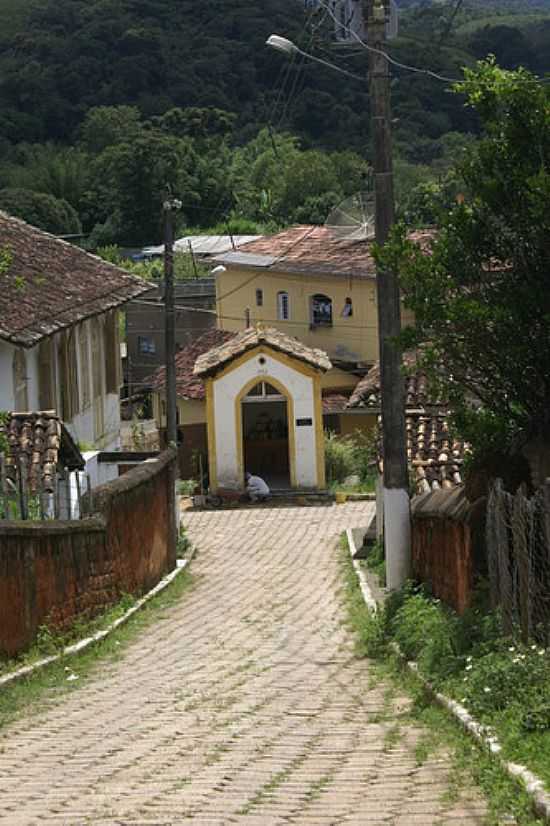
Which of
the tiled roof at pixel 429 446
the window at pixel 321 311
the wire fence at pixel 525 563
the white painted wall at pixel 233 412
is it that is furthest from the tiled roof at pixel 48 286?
the window at pixel 321 311

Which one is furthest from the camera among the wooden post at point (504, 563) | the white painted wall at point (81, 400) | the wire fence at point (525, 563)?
the white painted wall at point (81, 400)

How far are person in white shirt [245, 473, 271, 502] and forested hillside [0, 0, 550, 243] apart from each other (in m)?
26.9

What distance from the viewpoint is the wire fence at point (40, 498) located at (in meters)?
16.0

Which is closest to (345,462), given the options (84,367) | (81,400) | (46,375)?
(84,367)

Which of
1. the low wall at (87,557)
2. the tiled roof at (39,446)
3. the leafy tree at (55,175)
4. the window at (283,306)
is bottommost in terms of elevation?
the low wall at (87,557)

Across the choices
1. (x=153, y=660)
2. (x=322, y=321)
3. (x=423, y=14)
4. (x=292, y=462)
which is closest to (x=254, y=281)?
(x=322, y=321)

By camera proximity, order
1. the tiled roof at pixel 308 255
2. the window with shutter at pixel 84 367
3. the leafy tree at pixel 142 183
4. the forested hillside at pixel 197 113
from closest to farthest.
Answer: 1. the window with shutter at pixel 84 367
2. the tiled roof at pixel 308 255
3. the leafy tree at pixel 142 183
4. the forested hillside at pixel 197 113

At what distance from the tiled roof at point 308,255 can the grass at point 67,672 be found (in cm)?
2694

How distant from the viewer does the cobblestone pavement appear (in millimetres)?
8508

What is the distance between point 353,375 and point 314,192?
32583 mm

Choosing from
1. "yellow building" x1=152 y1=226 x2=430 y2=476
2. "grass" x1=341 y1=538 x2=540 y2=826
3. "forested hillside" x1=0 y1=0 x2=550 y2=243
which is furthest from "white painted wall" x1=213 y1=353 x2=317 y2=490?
"forested hillside" x1=0 y1=0 x2=550 y2=243

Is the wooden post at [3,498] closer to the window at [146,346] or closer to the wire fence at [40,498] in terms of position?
the wire fence at [40,498]

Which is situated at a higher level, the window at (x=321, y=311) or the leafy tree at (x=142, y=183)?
the leafy tree at (x=142, y=183)

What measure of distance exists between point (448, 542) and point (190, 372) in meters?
28.6
